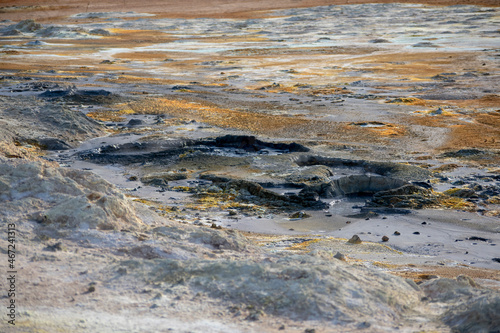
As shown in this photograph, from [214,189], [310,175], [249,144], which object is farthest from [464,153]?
[214,189]

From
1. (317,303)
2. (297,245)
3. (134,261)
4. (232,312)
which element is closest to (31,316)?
(134,261)

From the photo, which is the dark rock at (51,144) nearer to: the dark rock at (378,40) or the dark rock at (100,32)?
the dark rock at (378,40)

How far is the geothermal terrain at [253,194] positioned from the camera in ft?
10.7

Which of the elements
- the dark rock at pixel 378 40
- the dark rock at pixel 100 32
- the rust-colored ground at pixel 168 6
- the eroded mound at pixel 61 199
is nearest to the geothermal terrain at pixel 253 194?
the eroded mound at pixel 61 199

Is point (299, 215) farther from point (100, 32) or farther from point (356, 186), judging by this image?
point (100, 32)

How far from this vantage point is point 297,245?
17.7ft

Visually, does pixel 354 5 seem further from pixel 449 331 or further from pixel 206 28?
pixel 449 331

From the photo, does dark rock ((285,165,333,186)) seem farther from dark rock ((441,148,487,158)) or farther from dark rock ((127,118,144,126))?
dark rock ((127,118,144,126))

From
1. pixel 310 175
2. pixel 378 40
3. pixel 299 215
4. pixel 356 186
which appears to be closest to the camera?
pixel 299 215

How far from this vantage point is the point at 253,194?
7.25 metres

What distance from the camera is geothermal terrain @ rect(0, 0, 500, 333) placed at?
10.7 feet

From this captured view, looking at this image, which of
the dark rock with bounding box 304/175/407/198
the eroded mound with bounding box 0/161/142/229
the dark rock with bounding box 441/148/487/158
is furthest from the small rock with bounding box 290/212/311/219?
the dark rock with bounding box 441/148/487/158

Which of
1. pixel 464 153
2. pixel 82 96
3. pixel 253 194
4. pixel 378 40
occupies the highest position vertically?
pixel 82 96

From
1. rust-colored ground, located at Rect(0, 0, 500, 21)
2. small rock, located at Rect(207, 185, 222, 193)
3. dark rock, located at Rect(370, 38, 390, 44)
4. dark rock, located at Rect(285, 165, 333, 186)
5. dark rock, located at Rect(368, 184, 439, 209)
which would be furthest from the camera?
rust-colored ground, located at Rect(0, 0, 500, 21)
